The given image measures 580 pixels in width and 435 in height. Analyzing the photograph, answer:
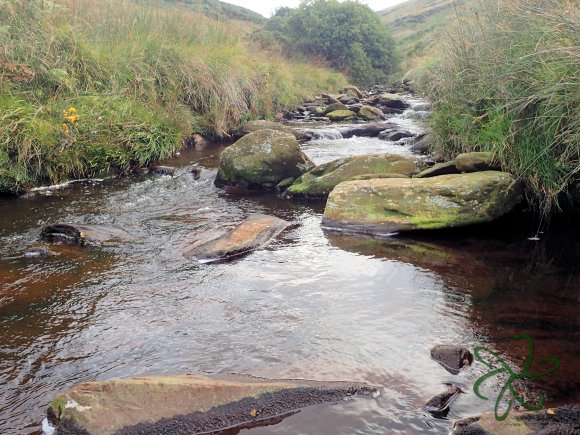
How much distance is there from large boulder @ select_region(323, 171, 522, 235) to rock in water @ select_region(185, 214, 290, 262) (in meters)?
0.75

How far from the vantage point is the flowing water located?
3.20m

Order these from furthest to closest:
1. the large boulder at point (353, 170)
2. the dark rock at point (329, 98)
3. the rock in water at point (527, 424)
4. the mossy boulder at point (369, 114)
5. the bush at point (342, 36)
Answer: the bush at point (342, 36) < the dark rock at point (329, 98) < the mossy boulder at point (369, 114) < the large boulder at point (353, 170) < the rock in water at point (527, 424)

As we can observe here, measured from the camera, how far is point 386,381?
3256 mm

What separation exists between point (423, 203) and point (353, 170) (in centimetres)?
197

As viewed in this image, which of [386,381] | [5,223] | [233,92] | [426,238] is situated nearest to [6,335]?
[386,381]

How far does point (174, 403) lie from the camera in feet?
9.23

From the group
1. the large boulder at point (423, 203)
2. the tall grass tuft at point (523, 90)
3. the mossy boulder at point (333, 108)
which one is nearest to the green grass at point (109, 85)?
the mossy boulder at point (333, 108)

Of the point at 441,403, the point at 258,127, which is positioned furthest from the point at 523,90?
the point at 258,127

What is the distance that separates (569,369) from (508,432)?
1.00 m

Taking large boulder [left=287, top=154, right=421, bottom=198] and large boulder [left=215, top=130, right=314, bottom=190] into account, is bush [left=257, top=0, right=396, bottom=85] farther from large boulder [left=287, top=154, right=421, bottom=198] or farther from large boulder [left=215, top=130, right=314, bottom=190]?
large boulder [left=287, top=154, right=421, bottom=198]

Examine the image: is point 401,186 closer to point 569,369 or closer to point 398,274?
point 398,274

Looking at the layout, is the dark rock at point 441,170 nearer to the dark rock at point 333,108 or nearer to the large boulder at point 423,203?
the large boulder at point 423,203

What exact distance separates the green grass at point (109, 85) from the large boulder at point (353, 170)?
331 centimetres

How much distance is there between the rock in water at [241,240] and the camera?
549 cm
